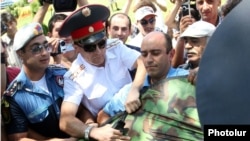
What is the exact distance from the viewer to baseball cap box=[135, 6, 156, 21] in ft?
15.0

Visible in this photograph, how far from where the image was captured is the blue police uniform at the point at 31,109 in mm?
2836

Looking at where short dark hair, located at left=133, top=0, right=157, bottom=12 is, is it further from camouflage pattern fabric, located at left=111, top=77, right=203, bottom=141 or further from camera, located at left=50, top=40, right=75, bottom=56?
camouflage pattern fabric, located at left=111, top=77, right=203, bottom=141

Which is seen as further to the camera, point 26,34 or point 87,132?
point 26,34

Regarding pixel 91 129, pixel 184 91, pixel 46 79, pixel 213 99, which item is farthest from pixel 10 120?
pixel 213 99

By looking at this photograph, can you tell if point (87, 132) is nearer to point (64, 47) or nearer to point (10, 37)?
point (64, 47)

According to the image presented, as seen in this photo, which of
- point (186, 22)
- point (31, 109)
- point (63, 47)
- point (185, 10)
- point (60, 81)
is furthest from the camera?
point (185, 10)

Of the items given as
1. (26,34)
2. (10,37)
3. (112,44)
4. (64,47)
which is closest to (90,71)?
(112,44)

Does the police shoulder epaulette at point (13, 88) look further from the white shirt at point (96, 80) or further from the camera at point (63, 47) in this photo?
the camera at point (63, 47)

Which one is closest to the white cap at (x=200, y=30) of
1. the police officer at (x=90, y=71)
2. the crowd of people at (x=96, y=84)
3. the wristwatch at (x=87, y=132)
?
the crowd of people at (x=96, y=84)

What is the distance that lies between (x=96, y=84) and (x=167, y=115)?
27.4 inches

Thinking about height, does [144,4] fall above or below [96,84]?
above

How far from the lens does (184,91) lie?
91.9 inches

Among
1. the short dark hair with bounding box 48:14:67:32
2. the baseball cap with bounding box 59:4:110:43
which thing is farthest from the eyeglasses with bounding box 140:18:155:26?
the baseball cap with bounding box 59:4:110:43

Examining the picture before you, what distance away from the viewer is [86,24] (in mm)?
2920
